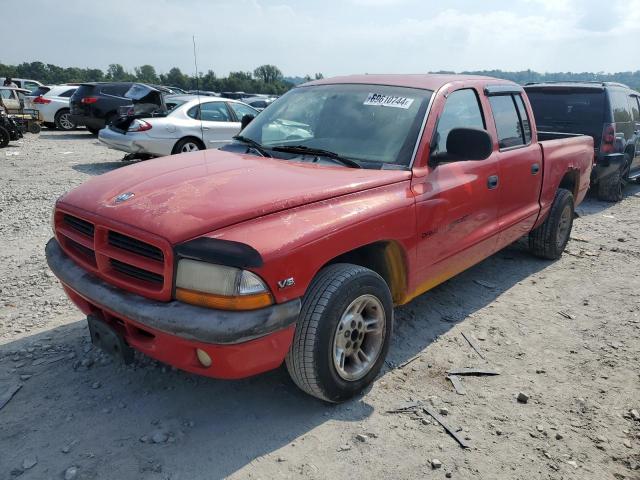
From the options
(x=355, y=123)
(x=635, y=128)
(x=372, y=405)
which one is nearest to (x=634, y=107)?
(x=635, y=128)

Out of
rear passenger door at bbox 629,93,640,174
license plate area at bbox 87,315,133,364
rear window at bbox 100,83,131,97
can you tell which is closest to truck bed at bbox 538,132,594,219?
license plate area at bbox 87,315,133,364

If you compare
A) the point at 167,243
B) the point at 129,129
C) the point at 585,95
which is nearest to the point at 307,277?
the point at 167,243

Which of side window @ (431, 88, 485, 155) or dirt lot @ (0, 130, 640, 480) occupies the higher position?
side window @ (431, 88, 485, 155)

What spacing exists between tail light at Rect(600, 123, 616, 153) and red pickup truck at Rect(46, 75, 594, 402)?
4.50 m

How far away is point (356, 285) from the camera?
276 cm

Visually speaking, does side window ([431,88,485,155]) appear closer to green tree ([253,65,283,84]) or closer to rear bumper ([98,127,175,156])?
green tree ([253,65,283,84])

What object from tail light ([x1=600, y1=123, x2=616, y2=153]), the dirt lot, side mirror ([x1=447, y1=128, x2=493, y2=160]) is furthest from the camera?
tail light ([x1=600, y1=123, x2=616, y2=153])

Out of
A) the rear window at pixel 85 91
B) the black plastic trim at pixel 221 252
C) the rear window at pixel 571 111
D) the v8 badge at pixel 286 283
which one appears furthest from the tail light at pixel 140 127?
the v8 badge at pixel 286 283

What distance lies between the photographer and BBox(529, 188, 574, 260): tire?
5266mm

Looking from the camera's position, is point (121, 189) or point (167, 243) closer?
point (167, 243)

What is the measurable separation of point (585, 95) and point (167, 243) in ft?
25.7

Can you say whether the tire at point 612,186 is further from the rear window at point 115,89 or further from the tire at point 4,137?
the tire at point 4,137

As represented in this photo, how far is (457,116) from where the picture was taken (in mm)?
3754

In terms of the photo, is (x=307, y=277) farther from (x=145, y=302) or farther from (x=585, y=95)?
(x=585, y=95)
